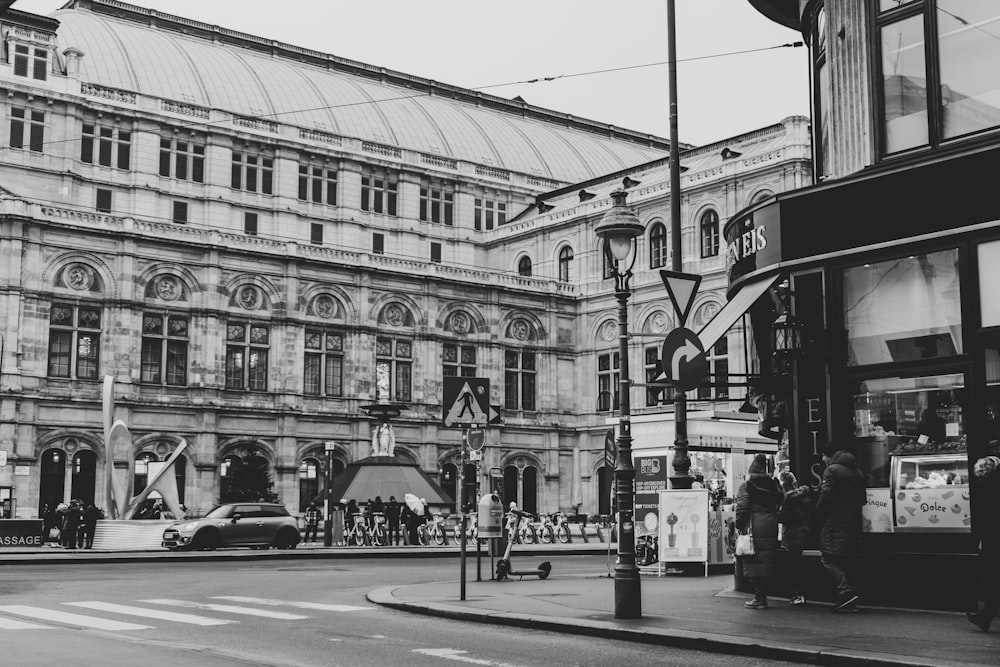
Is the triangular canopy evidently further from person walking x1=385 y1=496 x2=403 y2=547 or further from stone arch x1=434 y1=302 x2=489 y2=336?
stone arch x1=434 y1=302 x2=489 y2=336

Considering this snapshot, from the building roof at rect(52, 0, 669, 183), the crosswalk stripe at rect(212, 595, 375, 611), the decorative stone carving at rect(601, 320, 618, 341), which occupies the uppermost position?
the building roof at rect(52, 0, 669, 183)

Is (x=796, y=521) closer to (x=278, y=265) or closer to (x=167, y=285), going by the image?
(x=167, y=285)

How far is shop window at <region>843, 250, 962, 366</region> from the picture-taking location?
14.5 meters

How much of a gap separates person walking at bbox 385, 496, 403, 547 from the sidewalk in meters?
22.7

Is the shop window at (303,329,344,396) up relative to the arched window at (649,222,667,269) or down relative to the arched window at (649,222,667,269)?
down

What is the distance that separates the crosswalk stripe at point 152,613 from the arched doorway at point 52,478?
128ft

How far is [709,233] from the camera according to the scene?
65375 millimetres

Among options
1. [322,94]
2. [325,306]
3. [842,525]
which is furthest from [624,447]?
[322,94]

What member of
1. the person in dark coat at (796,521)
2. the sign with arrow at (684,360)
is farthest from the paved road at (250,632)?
the person in dark coat at (796,521)

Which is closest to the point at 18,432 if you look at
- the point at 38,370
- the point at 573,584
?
the point at 38,370

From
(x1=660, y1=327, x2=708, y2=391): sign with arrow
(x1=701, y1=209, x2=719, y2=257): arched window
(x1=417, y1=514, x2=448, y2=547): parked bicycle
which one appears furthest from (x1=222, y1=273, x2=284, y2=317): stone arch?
(x1=660, y1=327, x2=708, y2=391): sign with arrow

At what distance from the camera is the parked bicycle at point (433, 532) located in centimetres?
4275

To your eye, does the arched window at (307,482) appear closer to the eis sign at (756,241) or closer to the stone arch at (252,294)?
the stone arch at (252,294)

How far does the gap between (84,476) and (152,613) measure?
41618 millimetres
